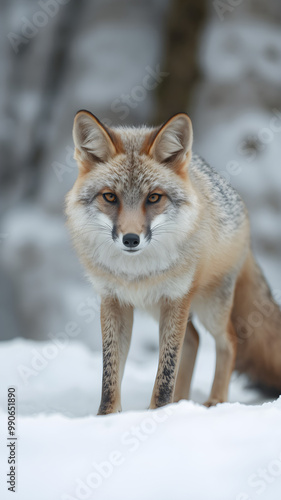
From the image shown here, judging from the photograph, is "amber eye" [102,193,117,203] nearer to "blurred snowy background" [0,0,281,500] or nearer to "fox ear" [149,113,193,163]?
"fox ear" [149,113,193,163]

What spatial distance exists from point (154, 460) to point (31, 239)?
18.6 feet

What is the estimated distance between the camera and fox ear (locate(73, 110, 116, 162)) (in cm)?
288

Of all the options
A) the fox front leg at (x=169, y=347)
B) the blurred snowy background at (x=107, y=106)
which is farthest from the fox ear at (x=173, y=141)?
the blurred snowy background at (x=107, y=106)

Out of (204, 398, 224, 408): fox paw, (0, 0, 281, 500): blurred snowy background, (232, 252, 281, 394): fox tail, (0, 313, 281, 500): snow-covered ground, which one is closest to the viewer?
(0, 313, 281, 500): snow-covered ground

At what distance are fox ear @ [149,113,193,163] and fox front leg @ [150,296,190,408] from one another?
732 millimetres

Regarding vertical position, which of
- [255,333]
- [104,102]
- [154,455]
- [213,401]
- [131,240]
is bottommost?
[213,401]

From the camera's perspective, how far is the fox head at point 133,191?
279cm

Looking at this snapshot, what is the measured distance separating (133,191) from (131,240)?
0.27 metres

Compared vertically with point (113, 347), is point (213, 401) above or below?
below

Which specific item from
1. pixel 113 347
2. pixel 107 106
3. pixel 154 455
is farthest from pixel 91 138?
pixel 107 106

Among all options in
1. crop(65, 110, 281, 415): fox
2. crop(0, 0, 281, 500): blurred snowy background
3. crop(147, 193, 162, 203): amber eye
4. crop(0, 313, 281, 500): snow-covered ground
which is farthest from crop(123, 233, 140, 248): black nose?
crop(0, 0, 281, 500): blurred snowy background

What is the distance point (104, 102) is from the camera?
749 centimetres

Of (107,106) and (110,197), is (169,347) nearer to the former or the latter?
(110,197)

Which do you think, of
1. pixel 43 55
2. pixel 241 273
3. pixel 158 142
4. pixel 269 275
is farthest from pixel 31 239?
pixel 158 142
